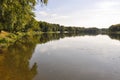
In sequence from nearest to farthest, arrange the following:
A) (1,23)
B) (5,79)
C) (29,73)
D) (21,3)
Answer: (5,79) → (29,73) → (21,3) → (1,23)

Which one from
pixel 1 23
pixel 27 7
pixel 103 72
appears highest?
pixel 27 7

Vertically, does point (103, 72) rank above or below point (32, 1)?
below

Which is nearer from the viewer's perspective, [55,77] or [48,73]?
[55,77]

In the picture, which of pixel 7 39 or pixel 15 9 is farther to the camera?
pixel 7 39

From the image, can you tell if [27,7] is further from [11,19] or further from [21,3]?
[11,19]

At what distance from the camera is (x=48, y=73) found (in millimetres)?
Answer: 17625

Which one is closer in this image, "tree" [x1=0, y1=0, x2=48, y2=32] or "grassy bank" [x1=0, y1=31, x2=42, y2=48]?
"tree" [x1=0, y1=0, x2=48, y2=32]

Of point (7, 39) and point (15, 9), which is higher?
point (15, 9)

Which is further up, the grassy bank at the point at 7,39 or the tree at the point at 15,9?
the tree at the point at 15,9

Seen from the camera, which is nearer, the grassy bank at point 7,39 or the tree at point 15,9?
the tree at point 15,9

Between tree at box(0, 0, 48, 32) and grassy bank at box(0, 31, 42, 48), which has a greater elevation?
tree at box(0, 0, 48, 32)

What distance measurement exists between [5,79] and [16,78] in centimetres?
80

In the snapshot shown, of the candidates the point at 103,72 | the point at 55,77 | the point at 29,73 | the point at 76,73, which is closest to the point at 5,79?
the point at 29,73

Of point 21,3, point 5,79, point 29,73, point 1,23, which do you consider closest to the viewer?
point 5,79
